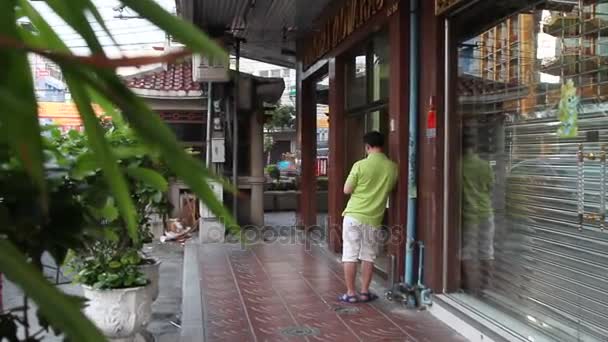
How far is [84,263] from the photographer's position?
473 cm

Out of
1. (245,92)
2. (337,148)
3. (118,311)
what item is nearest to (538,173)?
(118,311)

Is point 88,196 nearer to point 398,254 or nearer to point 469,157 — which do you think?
point 469,157

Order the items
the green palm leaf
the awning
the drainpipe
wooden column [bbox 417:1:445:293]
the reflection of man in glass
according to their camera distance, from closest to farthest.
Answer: the green palm leaf < the reflection of man in glass < wooden column [bbox 417:1:445:293] < the drainpipe < the awning

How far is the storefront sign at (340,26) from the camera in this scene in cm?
675

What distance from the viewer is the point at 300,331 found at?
5.17 metres

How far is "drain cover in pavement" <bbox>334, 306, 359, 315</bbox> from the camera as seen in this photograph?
5.68 m

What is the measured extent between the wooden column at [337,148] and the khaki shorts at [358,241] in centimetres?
260

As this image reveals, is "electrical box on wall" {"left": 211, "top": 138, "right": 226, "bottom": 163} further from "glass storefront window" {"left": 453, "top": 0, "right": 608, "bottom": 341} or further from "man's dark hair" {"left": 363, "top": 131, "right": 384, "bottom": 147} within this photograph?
"glass storefront window" {"left": 453, "top": 0, "right": 608, "bottom": 341}

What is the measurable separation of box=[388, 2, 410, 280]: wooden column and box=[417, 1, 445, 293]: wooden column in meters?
0.23

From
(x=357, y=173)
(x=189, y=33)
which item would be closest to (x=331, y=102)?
(x=357, y=173)

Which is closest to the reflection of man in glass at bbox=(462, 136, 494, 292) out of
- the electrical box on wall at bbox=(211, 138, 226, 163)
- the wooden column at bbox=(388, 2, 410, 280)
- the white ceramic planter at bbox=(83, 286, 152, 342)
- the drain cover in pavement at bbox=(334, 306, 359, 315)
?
the wooden column at bbox=(388, 2, 410, 280)

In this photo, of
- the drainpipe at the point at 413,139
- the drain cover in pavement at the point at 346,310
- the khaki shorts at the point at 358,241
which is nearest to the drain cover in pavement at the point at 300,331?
the drain cover in pavement at the point at 346,310

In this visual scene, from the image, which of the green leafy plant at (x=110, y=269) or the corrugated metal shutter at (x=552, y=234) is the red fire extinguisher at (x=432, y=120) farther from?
the green leafy plant at (x=110, y=269)

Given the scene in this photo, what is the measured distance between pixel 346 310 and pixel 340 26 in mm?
4001
